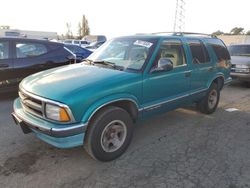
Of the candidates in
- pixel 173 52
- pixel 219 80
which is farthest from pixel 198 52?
pixel 219 80

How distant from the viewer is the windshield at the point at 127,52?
144 inches

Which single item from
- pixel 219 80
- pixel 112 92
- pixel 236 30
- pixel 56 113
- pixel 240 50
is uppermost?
pixel 236 30

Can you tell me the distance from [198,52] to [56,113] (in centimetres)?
325

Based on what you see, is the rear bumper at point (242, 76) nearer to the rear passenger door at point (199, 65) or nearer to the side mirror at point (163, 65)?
the rear passenger door at point (199, 65)

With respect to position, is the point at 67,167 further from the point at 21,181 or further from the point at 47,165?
the point at 21,181

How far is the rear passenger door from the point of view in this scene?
4514mm

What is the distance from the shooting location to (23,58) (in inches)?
233

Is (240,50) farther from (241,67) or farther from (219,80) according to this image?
(219,80)

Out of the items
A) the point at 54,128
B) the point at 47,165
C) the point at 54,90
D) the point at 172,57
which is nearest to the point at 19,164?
the point at 47,165

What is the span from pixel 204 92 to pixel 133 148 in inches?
89.9

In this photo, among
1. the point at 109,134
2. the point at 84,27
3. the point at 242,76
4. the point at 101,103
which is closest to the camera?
the point at 101,103

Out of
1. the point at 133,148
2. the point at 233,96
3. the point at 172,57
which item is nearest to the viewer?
the point at 133,148

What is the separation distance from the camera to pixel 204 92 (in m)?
5.01

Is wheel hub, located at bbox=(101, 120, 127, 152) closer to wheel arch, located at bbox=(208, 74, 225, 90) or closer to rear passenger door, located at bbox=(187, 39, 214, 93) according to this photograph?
rear passenger door, located at bbox=(187, 39, 214, 93)
